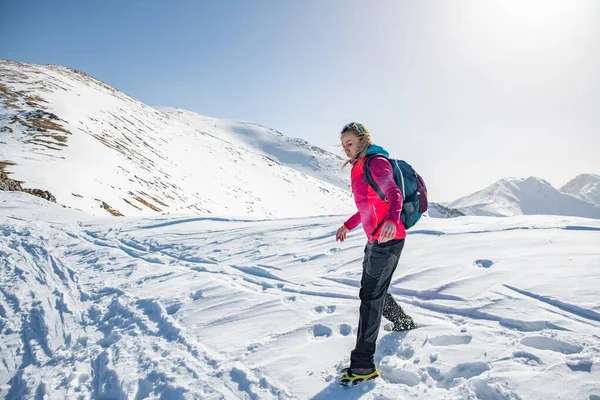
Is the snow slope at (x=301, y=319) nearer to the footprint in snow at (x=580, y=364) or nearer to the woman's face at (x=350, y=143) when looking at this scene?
the footprint in snow at (x=580, y=364)

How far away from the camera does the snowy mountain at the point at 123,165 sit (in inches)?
762

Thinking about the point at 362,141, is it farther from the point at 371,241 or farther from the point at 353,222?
the point at 353,222

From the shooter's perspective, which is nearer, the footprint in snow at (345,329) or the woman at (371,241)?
the woman at (371,241)

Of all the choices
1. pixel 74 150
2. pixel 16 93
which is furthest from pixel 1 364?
pixel 16 93

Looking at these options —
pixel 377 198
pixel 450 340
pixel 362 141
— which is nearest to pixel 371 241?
pixel 377 198

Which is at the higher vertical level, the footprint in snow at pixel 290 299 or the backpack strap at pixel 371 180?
the backpack strap at pixel 371 180

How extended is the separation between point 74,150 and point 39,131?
14.5 ft

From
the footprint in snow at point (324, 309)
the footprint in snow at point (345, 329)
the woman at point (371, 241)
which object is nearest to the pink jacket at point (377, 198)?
the woman at point (371, 241)

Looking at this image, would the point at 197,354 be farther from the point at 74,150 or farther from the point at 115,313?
the point at 74,150

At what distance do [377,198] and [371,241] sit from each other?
398mm

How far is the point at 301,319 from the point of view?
12.6ft

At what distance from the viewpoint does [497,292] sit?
4.01 meters

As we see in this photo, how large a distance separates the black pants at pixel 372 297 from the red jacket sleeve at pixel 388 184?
342 millimetres

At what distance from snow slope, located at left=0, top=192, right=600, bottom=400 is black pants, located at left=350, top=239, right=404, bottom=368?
0.89 ft
